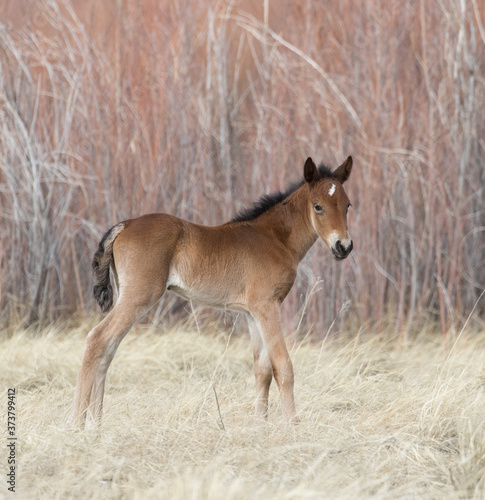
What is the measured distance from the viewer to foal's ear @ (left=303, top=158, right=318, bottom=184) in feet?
16.1

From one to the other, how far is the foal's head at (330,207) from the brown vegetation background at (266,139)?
2.34 metres

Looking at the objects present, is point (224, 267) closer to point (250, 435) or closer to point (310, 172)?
point (310, 172)

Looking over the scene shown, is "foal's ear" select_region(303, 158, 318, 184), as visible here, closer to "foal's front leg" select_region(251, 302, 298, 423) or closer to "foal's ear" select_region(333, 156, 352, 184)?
"foal's ear" select_region(333, 156, 352, 184)

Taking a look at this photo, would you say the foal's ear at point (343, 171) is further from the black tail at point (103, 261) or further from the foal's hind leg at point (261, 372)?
the black tail at point (103, 261)

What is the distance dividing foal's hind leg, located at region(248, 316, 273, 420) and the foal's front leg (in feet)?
0.51

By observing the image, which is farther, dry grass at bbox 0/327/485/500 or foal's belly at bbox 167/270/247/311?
foal's belly at bbox 167/270/247/311

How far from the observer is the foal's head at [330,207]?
474 centimetres

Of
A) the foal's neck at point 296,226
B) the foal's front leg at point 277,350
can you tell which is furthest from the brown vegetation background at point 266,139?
the foal's front leg at point 277,350

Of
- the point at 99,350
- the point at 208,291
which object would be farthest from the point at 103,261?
the point at 208,291

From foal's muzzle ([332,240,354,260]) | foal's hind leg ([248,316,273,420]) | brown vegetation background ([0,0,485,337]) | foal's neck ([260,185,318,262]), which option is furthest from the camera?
brown vegetation background ([0,0,485,337])

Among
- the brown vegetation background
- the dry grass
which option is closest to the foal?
the dry grass

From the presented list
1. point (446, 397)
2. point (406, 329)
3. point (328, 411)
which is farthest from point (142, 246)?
point (406, 329)

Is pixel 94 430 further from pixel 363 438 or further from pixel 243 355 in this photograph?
pixel 243 355

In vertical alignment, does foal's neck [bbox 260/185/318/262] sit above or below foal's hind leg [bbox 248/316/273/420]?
above
